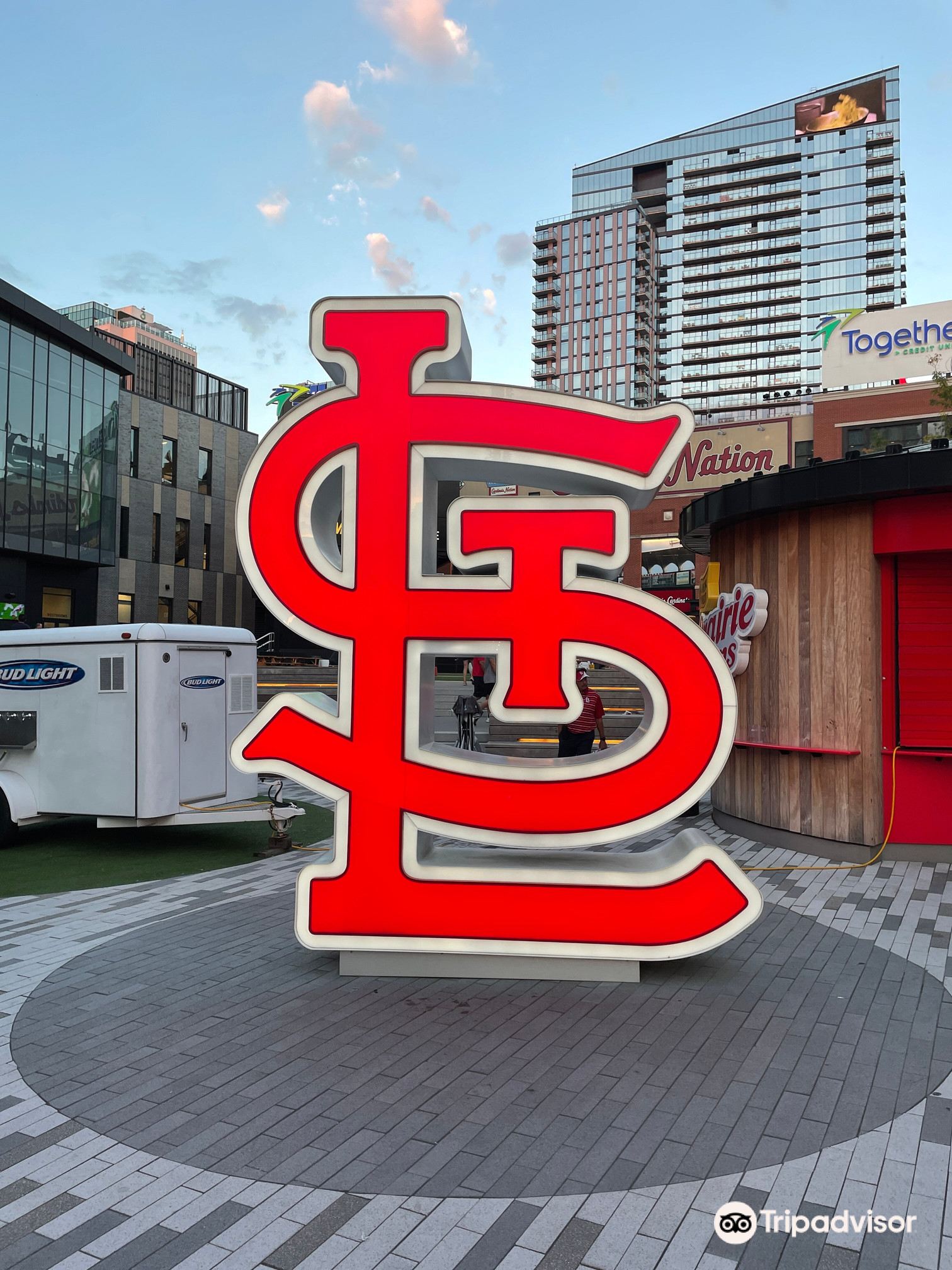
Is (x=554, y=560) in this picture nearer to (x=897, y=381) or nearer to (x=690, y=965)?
(x=690, y=965)

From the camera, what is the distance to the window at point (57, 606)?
104 ft

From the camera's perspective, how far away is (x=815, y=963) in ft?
19.7

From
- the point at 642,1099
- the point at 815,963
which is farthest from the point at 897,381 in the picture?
the point at 642,1099

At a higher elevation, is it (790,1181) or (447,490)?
(447,490)

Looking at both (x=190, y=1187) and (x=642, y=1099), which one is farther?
(x=642, y=1099)

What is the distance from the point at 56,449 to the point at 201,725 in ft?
82.1

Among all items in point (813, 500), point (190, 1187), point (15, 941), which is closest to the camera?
point (190, 1187)

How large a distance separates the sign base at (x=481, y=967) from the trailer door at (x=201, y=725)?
177 inches

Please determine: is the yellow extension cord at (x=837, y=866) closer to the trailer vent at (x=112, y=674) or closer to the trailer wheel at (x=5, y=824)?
the trailer vent at (x=112, y=674)

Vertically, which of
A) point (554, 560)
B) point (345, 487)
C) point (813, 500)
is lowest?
point (554, 560)

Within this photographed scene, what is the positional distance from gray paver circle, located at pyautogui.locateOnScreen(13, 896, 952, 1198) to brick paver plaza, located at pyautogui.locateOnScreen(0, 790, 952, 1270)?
0.05 feet

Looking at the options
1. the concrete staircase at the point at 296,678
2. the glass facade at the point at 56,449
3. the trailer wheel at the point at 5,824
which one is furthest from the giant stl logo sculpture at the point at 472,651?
the glass facade at the point at 56,449

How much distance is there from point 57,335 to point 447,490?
17.3 m

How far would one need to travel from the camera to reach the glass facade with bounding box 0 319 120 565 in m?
28.7
